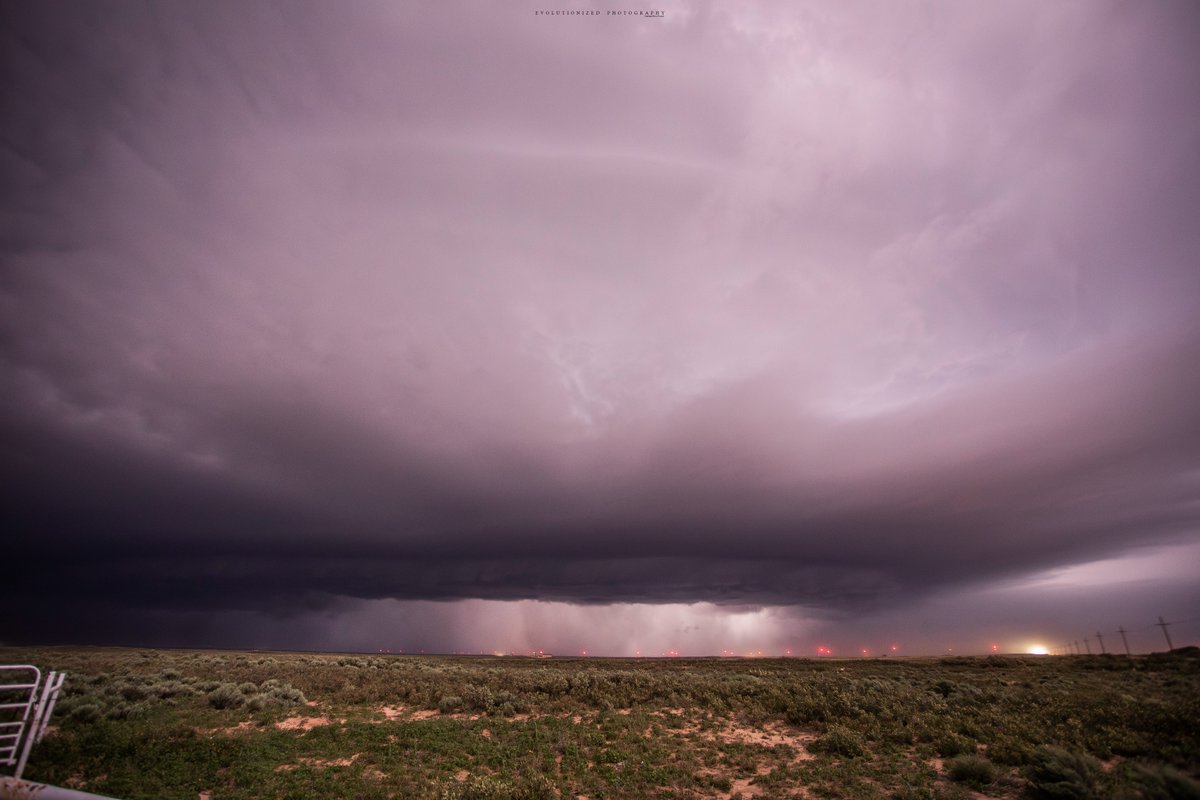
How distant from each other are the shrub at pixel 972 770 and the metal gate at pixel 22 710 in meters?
24.9

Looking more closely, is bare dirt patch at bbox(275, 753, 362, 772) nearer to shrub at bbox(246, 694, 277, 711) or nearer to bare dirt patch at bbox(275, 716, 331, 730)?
bare dirt patch at bbox(275, 716, 331, 730)

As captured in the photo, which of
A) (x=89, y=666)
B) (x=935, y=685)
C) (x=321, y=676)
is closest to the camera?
(x=935, y=685)

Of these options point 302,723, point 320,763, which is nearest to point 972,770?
point 320,763

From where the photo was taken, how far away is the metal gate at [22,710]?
37.6 ft

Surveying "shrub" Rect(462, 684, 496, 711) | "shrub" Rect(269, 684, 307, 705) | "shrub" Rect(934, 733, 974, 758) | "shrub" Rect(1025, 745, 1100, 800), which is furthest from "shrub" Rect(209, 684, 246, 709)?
"shrub" Rect(1025, 745, 1100, 800)

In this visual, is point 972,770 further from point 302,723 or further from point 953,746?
point 302,723

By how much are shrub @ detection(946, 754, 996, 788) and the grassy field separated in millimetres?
50

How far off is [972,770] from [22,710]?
127 ft

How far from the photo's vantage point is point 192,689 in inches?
1072

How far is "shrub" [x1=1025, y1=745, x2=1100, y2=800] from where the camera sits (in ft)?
41.3

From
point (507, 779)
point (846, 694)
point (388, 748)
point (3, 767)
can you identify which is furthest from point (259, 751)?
point (846, 694)

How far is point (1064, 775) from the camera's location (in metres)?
13.3

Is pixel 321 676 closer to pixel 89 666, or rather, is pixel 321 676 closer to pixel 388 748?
pixel 388 748

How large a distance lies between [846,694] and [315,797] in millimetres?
26108
